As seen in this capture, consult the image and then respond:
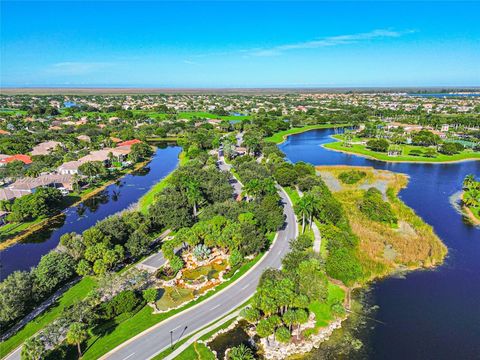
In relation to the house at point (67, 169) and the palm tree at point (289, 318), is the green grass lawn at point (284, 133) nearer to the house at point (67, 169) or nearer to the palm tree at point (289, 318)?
the house at point (67, 169)

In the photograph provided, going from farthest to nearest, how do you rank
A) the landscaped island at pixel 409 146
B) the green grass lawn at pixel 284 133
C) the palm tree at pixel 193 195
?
the green grass lawn at pixel 284 133 → the landscaped island at pixel 409 146 → the palm tree at pixel 193 195

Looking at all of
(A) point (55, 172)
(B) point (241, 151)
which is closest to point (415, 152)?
(B) point (241, 151)

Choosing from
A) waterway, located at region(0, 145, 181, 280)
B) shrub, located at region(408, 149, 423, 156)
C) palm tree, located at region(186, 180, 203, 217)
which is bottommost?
waterway, located at region(0, 145, 181, 280)

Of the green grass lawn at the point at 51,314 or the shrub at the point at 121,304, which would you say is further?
the shrub at the point at 121,304

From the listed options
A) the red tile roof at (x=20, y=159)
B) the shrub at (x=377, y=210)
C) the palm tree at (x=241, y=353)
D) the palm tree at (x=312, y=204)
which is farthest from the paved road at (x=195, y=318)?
the red tile roof at (x=20, y=159)

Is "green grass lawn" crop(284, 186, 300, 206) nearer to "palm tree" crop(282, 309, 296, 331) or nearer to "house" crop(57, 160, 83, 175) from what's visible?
"palm tree" crop(282, 309, 296, 331)

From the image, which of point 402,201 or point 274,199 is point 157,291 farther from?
point 402,201

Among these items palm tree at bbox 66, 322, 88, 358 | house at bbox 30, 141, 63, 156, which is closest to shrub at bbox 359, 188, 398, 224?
palm tree at bbox 66, 322, 88, 358
